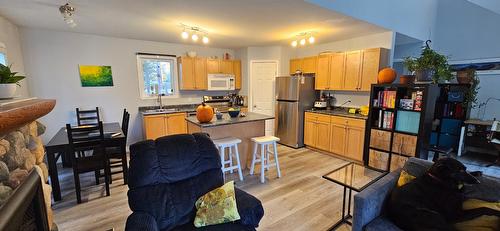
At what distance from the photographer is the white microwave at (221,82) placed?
5.48m

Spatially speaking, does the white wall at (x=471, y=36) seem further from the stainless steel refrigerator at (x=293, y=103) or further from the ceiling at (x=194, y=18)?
the stainless steel refrigerator at (x=293, y=103)

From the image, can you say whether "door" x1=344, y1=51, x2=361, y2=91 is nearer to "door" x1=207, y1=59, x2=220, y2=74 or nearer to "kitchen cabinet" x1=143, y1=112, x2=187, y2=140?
"door" x1=207, y1=59, x2=220, y2=74

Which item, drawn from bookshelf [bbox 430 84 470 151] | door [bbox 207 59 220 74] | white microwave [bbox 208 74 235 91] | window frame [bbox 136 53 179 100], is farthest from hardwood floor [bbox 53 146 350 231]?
door [bbox 207 59 220 74]

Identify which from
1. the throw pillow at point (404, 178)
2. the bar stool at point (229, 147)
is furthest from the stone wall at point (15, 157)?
the throw pillow at point (404, 178)

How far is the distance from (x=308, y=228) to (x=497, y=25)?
5768mm

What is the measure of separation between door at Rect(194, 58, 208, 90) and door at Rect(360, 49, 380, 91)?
347 cm

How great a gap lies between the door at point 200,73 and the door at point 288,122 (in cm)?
188

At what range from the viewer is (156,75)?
5.14m

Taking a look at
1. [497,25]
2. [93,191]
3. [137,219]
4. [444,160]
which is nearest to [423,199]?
[444,160]

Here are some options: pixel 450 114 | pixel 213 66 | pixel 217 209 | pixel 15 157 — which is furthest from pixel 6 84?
pixel 450 114

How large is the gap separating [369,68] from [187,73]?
12.6 ft

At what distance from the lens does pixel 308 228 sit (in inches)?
89.1

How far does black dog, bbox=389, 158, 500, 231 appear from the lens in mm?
1497

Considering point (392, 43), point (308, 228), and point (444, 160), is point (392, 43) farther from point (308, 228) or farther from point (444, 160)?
point (308, 228)
